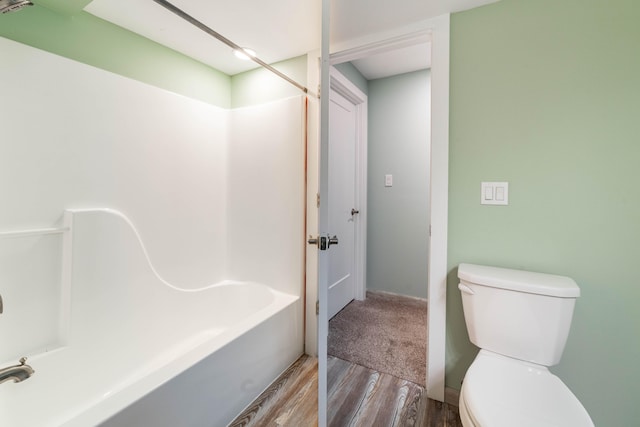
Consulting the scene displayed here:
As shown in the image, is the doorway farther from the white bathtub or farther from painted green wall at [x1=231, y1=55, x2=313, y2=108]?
the white bathtub

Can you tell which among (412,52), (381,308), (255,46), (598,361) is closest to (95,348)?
(255,46)

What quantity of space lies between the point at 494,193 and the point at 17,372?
2221mm

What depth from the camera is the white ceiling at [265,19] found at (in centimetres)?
135

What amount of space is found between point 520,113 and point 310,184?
1.21 metres

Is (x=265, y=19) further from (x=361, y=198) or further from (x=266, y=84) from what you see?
(x=361, y=198)

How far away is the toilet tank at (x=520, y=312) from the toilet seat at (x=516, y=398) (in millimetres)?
70

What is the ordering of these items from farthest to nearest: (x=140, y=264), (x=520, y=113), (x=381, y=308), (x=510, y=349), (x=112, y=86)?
(x=381, y=308), (x=140, y=264), (x=112, y=86), (x=520, y=113), (x=510, y=349)

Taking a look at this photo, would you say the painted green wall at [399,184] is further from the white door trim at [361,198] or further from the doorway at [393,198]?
the white door trim at [361,198]

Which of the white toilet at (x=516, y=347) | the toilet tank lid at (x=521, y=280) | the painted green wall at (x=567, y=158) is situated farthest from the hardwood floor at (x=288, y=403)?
the toilet tank lid at (x=521, y=280)

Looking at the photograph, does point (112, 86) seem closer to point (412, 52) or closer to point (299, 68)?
point (299, 68)

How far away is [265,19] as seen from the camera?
1.47 m

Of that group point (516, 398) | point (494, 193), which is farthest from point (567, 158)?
point (516, 398)

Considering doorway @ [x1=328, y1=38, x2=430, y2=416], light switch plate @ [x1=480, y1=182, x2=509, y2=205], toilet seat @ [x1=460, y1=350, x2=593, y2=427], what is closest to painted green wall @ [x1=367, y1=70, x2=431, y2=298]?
doorway @ [x1=328, y1=38, x2=430, y2=416]

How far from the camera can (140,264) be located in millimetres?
1601
